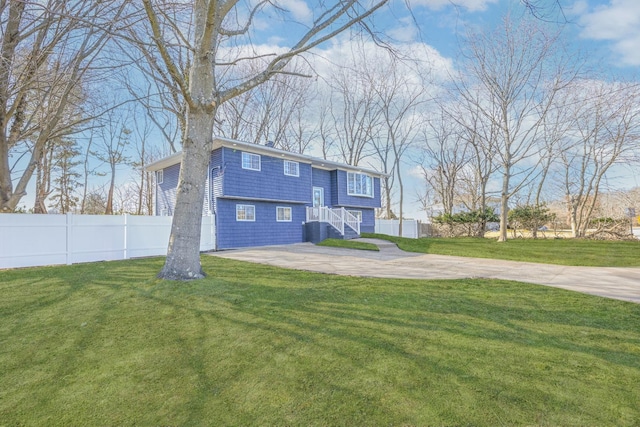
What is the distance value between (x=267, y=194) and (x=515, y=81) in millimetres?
13696

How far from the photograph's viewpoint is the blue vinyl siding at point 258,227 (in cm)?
1387

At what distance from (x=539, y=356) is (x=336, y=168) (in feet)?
55.5

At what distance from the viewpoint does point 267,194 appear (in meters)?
15.1

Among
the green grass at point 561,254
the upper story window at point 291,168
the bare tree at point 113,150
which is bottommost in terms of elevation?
the green grass at point 561,254

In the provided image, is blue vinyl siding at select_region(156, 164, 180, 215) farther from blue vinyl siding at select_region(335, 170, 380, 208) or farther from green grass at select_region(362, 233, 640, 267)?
green grass at select_region(362, 233, 640, 267)

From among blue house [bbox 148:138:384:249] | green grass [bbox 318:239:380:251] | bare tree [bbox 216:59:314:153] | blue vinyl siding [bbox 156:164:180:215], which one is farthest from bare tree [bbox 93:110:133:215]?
green grass [bbox 318:239:380:251]

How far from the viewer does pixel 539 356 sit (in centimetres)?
266

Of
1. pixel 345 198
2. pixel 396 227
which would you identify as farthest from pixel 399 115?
pixel 345 198

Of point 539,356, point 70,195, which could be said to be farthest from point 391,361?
point 70,195

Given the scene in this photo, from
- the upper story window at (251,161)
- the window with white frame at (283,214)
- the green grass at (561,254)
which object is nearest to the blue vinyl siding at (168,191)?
the upper story window at (251,161)

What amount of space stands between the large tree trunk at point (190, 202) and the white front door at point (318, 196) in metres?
12.7

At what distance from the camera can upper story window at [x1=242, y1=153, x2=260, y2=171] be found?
47.2ft

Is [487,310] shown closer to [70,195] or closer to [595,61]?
[595,61]

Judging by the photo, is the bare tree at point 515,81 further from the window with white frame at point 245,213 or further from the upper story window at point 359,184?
the window with white frame at point 245,213
